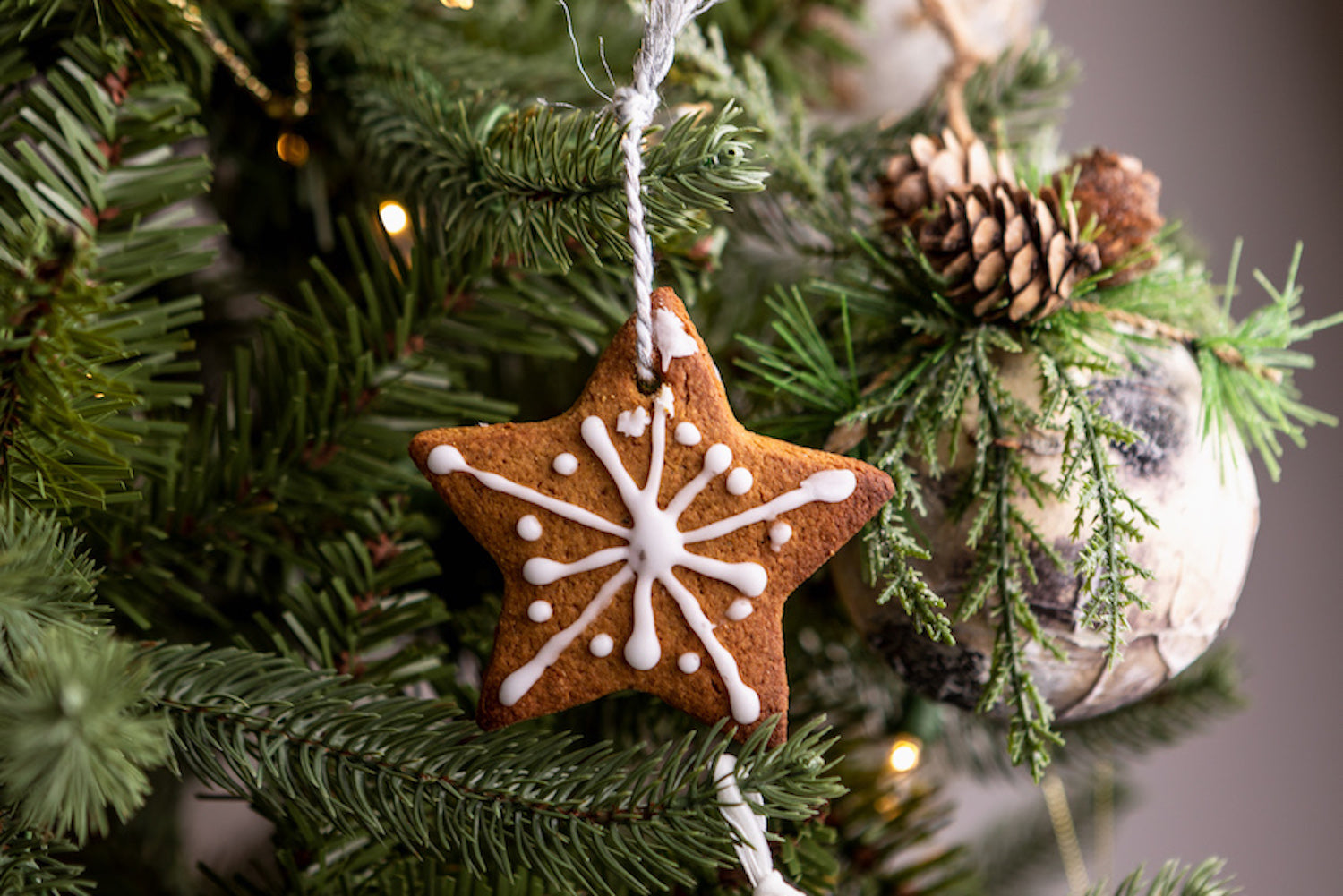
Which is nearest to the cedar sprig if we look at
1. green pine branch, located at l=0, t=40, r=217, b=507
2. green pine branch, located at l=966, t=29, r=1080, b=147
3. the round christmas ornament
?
the round christmas ornament

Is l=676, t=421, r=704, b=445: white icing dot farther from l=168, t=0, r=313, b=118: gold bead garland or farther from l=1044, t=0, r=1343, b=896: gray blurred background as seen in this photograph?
l=1044, t=0, r=1343, b=896: gray blurred background

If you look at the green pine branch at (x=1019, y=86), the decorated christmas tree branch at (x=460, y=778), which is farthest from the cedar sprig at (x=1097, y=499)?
the green pine branch at (x=1019, y=86)

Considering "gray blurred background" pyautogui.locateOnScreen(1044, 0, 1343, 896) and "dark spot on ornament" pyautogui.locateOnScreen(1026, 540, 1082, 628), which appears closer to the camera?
"dark spot on ornament" pyautogui.locateOnScreen(1026, 540, 1082, 628)

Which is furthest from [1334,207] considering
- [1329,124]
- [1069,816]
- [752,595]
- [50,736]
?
[50,736]

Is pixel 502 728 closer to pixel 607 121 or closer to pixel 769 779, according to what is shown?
pixel 769 779

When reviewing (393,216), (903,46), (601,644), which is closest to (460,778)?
(601,644)
